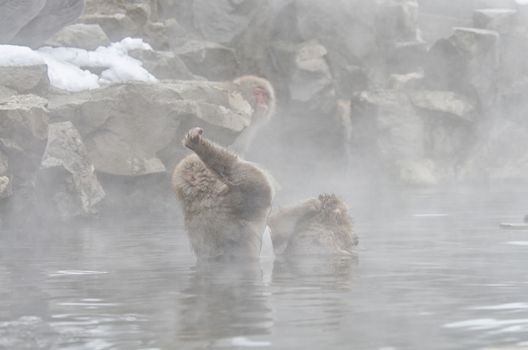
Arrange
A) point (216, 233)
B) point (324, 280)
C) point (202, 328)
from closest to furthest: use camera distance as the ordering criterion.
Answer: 1. point (202, 328)
2. point (324, 280)
3. point (216, 233)

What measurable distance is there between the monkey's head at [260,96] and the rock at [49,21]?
2.18 metres

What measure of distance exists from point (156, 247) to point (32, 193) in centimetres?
269

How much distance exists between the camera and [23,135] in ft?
37.8

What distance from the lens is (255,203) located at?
25.7ft

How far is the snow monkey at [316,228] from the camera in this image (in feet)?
27.8

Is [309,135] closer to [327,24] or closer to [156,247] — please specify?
[327,24]

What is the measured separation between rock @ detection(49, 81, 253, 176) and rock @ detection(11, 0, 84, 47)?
130cm

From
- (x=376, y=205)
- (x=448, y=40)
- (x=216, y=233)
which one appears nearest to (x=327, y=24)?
(x=448, y=40)

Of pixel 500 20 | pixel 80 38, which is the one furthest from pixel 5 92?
pixel 500 20

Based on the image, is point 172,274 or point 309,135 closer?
point 172,274

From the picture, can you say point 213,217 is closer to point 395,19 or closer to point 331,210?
point 331,210

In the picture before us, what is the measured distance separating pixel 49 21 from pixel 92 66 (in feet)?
3.78

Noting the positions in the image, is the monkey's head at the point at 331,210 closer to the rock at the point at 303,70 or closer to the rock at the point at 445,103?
the rock at the point at 303,70

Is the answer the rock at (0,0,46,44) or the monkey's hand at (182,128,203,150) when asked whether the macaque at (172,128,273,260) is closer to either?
the monkey's hand at (182,128,203,150)
